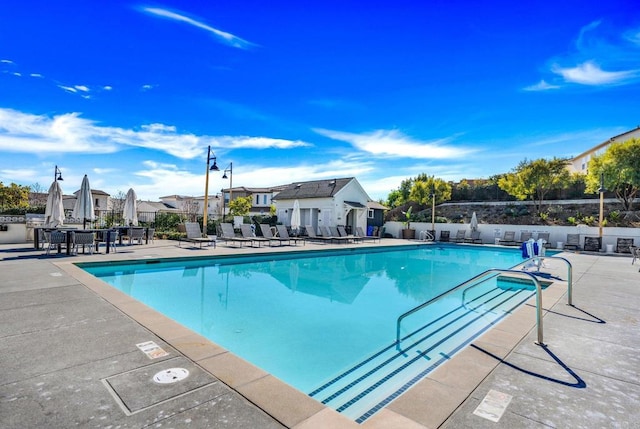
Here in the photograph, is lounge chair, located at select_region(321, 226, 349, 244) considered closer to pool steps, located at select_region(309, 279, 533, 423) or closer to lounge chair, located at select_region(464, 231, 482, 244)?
lounge chair, located at select_region(464, 231, 482, 244)

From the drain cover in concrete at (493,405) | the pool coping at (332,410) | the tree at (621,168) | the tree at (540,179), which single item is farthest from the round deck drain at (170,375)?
the tree at (540,179)

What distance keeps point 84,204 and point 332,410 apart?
12.7 m

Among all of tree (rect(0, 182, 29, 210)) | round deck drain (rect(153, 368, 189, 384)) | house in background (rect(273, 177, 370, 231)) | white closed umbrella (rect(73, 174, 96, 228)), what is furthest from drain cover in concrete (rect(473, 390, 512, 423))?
tree (rect(0, 182, 29, 210))

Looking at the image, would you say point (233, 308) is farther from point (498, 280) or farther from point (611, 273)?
point (611, 273)

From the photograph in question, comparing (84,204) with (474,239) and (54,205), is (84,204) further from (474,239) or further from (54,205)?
(474,239)

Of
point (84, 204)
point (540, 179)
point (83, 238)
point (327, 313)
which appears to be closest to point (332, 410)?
point (327, 313)

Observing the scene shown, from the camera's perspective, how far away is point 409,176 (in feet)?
130

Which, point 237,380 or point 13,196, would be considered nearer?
point 237,380

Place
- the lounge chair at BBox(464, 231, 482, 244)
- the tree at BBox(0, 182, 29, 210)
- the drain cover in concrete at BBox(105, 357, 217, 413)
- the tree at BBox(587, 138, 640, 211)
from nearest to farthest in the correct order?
the drain cover in concrete at BBox(105, 357, 217, 413)
the tree at BBox(587, 138, 640, 211)
the lounge chair at BBox(464, 231, 482, 244)
the tree at BBox(0, 182, 29, 210)

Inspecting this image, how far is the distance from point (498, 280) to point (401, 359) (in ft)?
19.9

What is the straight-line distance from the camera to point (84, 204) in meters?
11.6

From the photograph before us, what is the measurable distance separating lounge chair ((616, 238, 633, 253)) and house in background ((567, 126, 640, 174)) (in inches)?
629

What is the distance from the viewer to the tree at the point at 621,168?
21.0 meters

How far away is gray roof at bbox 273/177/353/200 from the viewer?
24719mm
